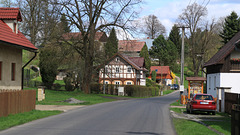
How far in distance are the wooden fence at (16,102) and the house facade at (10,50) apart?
Result: 2.36 meters

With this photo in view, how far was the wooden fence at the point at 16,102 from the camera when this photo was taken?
53.9 feet

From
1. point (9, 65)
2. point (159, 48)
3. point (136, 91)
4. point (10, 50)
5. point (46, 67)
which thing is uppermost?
point (159, 48)

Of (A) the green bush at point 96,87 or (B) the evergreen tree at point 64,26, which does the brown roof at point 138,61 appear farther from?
(B) the evergreen tree at point 64,26

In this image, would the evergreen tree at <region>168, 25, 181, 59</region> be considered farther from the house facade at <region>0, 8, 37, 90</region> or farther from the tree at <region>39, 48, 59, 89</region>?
the house facade at <region>0, 8, 37, 90</region>

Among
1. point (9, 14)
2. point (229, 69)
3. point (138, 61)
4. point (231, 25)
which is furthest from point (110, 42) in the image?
point (138, 61)

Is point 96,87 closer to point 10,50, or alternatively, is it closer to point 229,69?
point 229,69

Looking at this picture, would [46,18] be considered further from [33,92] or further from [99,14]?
[33,92]

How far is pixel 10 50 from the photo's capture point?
906 inches

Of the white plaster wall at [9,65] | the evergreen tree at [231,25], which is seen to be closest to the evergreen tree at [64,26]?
the white plaster wall at [9,65]

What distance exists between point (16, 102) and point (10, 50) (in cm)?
595

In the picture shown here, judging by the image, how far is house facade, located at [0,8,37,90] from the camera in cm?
2164

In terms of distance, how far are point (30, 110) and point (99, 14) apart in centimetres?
2464

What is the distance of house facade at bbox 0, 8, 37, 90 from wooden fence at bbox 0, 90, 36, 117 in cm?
236

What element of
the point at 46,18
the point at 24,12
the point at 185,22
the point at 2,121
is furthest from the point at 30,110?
the point at 185,22
